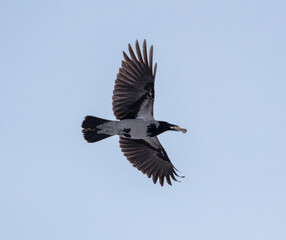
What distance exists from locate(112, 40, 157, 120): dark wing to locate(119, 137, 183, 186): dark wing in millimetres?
1526

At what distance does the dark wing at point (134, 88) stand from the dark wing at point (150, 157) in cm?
153

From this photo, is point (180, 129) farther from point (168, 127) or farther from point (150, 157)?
point (150, 157)

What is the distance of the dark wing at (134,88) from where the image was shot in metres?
17.5

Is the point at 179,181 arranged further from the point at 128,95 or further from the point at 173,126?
the point at 128,95

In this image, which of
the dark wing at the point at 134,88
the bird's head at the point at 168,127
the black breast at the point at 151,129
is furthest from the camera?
the bird's head at the point at 168,127

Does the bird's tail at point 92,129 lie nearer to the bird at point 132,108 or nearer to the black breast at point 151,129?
the bird at point 132,108

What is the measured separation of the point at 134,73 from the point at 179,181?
3.80m

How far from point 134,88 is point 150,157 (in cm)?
270

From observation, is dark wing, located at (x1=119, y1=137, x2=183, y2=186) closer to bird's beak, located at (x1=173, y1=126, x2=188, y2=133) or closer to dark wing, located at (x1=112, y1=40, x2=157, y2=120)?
bird's beak, located at (x1=173, y1=126, x2=188, y2=133)

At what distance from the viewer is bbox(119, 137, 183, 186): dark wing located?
19.2 metres

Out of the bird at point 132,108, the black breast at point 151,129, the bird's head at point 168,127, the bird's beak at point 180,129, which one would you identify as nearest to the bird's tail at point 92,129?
the bird at point 132,108

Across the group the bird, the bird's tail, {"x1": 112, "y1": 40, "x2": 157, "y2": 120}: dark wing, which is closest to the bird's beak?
the bird

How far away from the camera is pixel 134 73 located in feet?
57.6

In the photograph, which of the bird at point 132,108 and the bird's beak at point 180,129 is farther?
the bird's beak at point 180,129
